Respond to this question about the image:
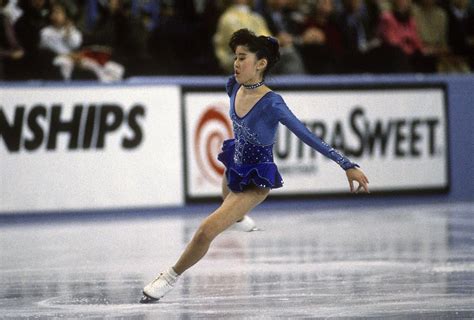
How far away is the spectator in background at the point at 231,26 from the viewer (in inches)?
456

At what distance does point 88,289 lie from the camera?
6.14m

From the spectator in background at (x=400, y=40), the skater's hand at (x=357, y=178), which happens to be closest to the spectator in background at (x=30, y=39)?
the spectator in background at (x=400, y=40)

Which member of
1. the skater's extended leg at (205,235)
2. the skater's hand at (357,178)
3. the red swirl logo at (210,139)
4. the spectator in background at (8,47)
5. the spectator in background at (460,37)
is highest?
the spectator in background at (460,37)

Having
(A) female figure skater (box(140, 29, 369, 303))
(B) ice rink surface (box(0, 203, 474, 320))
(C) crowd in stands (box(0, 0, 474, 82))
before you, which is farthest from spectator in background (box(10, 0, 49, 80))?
(A) female figure skater (box(140, 29, 369, 303))

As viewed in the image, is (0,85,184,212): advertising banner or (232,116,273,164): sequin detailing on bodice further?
(0,85,184,212): advertising banner

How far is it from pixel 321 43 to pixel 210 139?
6.70 feet

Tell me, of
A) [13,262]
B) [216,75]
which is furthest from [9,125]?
[13,262]

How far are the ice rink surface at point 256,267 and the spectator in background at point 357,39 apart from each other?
2.52 m

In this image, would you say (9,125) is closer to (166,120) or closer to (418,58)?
(166,120)

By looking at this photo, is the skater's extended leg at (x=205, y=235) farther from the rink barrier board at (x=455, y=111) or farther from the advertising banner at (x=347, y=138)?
the rink barrier board at (x=455, y=111)

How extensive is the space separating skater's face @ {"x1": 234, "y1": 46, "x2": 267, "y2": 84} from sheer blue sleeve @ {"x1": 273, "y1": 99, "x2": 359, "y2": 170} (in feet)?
0.76

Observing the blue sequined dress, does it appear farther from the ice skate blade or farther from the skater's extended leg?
the ice skate blade

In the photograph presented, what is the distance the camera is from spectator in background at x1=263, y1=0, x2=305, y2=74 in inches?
481

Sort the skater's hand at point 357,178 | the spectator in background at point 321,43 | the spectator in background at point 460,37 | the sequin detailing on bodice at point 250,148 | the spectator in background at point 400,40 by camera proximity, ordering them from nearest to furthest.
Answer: the skater's hand at point 357,178
the sequin detailing on bodice at point 250,148
the spectator in background at point 321,43
the spectator in background at point 400,40
the spectator in background at point 460,37
